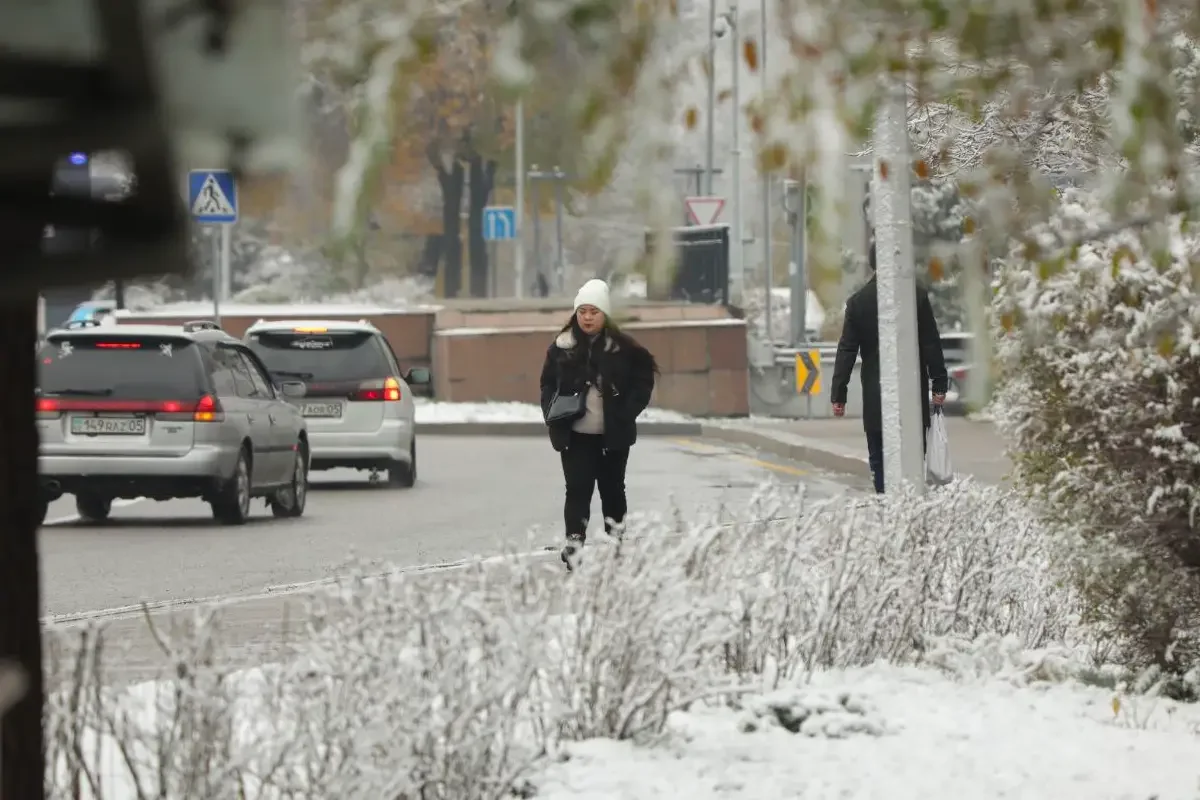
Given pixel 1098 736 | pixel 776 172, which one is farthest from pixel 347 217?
pixel 1098 736

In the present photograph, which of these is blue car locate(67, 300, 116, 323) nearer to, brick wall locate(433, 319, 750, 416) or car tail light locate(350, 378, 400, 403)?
brick wall locate(433, 319, 750, 416)

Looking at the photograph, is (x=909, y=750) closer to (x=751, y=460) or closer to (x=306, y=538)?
(x=306, y=538)

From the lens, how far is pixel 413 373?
22016mm

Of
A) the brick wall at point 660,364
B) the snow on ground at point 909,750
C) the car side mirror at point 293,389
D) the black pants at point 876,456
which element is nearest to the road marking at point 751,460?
the car side mirror at point 293,389

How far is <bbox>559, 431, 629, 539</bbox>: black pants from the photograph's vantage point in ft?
39.7

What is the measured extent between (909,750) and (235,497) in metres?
11.9

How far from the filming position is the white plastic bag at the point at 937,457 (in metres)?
12.0

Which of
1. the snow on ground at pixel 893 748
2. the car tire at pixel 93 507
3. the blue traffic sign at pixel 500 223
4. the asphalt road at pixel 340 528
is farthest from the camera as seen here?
the blue traffic sign at pixel 500 223

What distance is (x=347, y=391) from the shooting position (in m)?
22.8

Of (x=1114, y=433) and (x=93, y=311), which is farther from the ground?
(x=93, y=311)

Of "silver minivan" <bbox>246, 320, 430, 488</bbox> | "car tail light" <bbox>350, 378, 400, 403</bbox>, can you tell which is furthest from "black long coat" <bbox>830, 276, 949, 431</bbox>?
"car tail light" <bbox>350, 378, 400, 403</bbox>

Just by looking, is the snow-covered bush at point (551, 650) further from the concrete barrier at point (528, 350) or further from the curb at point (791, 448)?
the concrete barrier at point (528, 350)

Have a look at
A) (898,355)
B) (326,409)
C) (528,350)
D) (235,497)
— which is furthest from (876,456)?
(528,350)

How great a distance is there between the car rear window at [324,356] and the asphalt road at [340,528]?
3.71ft
